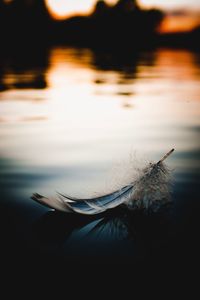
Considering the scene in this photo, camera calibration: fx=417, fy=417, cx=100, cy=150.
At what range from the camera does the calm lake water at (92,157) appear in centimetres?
535

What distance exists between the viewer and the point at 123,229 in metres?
5.53

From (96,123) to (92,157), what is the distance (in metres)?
4.38

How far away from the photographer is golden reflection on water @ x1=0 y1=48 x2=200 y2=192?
943cm

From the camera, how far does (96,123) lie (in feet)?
43.8

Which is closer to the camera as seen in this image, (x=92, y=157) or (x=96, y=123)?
(x=92, y=157)

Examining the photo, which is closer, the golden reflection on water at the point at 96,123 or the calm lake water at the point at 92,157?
the calm lake water at the point at 92,157

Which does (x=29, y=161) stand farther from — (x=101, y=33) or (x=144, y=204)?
(x=101, y=33)

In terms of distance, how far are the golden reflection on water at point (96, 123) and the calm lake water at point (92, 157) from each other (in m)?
0.03

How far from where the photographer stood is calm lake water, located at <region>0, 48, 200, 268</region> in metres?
5.35

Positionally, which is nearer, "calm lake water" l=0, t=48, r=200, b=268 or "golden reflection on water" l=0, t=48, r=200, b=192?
"calm lake water" l=0, t=48, r=200, b=268

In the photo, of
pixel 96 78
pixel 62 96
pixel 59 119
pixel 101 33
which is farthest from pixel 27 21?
pixel 59 119

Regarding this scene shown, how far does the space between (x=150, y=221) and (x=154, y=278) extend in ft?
4.39

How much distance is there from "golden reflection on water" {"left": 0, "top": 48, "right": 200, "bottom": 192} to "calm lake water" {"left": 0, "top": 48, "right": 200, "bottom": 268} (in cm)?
3

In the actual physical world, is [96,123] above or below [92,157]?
above
